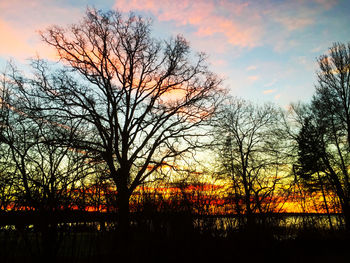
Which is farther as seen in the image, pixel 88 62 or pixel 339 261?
pixel 88 62

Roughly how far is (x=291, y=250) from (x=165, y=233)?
21.9 ft

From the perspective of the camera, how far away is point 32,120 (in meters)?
12.1

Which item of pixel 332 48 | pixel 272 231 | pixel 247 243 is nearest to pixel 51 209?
pixel 247 243

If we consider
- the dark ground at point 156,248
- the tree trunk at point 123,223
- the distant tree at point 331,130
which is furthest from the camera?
the distant tree at point 331,130

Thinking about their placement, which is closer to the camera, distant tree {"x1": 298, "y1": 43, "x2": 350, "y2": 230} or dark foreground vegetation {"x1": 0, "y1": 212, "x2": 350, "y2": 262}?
dark foreground vegetation {"x1": 0, "y1": 212, "x2": 350, "y2": 262}

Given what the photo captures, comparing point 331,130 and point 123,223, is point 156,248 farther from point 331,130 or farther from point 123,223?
point 331,130

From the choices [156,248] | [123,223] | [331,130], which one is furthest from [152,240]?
[331,130]

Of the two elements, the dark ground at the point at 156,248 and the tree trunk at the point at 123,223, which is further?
the tree trunk at the point at 123,223

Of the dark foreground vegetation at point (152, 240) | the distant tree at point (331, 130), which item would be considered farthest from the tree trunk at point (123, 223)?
the distant tree at point (331, 130)

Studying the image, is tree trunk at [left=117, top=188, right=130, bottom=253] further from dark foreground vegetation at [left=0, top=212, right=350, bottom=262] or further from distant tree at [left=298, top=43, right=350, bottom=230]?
distant tree at [left=298, top=43, right=350, bottom=230]

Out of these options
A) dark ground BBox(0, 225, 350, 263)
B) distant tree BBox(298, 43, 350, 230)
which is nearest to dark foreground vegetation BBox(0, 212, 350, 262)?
dark ground BBox(0, 225, 350, 263)

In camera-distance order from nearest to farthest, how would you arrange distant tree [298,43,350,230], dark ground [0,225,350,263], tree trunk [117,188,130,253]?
dark ground [0,225,350,263]
tree trunk [117,188,130,253]
distant tree [298,43,350,230]

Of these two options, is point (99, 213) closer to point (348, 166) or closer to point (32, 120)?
point (32, 120)

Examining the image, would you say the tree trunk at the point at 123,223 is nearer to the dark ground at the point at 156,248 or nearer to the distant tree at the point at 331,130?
the dark ground at the point at 156,248
